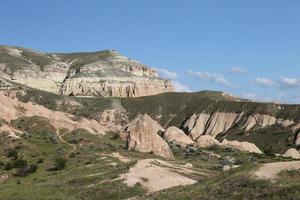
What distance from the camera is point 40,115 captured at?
90.8m

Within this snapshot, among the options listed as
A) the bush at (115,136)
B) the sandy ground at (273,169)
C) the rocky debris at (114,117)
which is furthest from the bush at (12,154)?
the rocky debris at (114,117)

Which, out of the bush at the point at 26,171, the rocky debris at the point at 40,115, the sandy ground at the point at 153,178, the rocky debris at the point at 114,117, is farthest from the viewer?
the rocky debris at the point at 114,117

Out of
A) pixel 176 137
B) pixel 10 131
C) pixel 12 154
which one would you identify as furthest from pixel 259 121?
pixel 12 154

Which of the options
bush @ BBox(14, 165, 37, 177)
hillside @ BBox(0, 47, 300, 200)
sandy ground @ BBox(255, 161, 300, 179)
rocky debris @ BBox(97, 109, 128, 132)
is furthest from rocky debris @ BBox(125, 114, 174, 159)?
rocky debris @ BBox(97, 109, 128, 132)

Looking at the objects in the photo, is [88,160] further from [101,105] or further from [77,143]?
[101,105]

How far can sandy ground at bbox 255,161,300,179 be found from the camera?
27.6 meters

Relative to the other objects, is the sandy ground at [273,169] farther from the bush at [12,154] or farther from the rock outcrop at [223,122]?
the rock outcrop at [223,122]

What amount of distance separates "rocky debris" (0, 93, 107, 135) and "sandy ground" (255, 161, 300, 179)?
60290mm

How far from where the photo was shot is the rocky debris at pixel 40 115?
8488 centimetres

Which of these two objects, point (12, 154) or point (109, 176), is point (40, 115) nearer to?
point (12, 154)

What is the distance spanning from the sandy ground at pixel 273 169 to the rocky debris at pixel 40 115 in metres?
60.3

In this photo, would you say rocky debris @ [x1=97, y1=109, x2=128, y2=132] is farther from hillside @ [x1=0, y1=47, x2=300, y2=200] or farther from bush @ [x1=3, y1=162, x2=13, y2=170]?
bush @ [x1=3, y1=162, x2=13, y2=170]

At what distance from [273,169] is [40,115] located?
67.0m

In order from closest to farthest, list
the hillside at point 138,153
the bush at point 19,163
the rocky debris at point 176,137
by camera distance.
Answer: the hillside at point 138,153 < the bush at point 19,163 < the rocky debris at point 176,137
